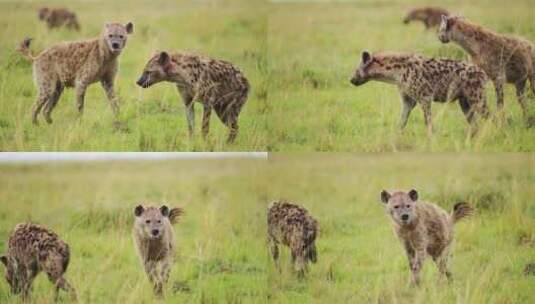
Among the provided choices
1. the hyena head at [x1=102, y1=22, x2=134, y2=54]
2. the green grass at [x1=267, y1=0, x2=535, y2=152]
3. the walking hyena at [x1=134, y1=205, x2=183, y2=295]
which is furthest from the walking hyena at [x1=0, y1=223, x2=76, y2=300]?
the green grass at [x1=267, y1=0, x2=535, y2=152]

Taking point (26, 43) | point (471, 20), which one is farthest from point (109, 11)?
point (471, 20)

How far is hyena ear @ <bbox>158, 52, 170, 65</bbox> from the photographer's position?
4.64 metres

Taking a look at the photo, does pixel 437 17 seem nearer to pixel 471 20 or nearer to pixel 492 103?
pixel 471 20

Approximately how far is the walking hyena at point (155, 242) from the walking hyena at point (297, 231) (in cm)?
47

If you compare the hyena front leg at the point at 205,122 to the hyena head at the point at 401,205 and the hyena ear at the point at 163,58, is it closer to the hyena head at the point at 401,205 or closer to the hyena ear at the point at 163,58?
the hyena ear at the point at 163,58

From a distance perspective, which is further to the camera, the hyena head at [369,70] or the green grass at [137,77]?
the hyena head at [369,70]

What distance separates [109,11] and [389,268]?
1.68 metres

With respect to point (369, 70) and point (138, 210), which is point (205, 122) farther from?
point (369, 70)

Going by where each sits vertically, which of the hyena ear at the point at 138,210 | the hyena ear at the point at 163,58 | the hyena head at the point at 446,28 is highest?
the hyena head at the point at 446,28

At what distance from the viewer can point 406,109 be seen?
15.3 ft

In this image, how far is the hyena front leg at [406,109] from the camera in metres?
4.67

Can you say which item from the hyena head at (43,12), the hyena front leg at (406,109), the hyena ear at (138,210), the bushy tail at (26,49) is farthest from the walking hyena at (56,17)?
the hyena front leg at (406,109)

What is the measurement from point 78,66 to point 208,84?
58 cm

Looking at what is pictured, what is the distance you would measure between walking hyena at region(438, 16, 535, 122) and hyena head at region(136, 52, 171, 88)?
1.22 metres
